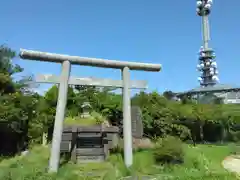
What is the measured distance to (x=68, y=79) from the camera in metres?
8.62

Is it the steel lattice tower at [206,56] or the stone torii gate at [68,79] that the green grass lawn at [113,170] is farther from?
the steel lattice tower at [206,56]

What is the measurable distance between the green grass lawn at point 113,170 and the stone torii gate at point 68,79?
47cm

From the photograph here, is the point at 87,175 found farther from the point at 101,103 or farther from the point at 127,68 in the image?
the point at 101,103

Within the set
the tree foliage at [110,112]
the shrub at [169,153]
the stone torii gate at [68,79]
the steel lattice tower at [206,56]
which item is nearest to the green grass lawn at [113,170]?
the shrub at [169,153]

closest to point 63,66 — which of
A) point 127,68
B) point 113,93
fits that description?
point 127,68

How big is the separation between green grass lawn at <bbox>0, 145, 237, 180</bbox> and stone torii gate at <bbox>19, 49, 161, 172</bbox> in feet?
1.54

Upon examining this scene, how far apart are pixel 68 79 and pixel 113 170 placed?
10.7 ft

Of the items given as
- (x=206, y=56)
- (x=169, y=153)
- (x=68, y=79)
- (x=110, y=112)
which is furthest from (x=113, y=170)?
(x=206, y=56)

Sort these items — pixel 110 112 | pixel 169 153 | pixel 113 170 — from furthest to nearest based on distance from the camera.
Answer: pixel 110 112
pixel 169 153
pixel 113 170

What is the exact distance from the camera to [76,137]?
395 inches

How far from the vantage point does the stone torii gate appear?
8.05 meters

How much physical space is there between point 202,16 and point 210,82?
16.1m

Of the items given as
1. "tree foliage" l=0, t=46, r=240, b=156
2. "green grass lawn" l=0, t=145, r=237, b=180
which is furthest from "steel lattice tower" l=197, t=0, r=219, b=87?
"green grass lawn" l=0, t=145, r=237, b=180

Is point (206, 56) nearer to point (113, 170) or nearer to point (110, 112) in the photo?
point (110, 112)
